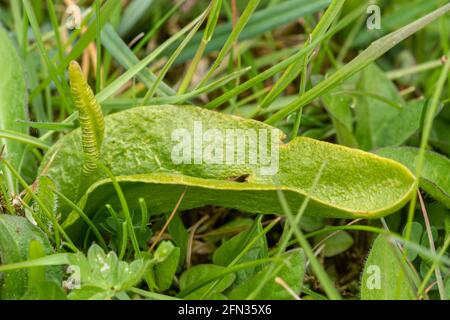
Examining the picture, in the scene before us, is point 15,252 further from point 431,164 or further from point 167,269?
point 431,164

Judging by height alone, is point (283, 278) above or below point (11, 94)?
below

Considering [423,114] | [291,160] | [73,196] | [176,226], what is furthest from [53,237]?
[423,114]

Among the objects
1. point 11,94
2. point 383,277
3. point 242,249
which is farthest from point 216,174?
point 11,94

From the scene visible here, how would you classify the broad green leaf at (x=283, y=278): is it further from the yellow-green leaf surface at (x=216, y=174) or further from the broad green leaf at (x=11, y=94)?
the broad green leaf at (x=11, y=94)

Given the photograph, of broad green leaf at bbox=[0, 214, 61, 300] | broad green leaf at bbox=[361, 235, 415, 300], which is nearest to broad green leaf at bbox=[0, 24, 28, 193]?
broad green leaf at bbox=[0, 214, 61, 300]

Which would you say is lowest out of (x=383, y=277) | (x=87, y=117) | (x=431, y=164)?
(x=383, y=277)

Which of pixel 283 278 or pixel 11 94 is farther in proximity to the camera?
pixel 11 94

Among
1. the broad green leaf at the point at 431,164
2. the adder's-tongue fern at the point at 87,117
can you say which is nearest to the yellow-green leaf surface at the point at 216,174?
the adder's-tongue fern at the point at 87,117
